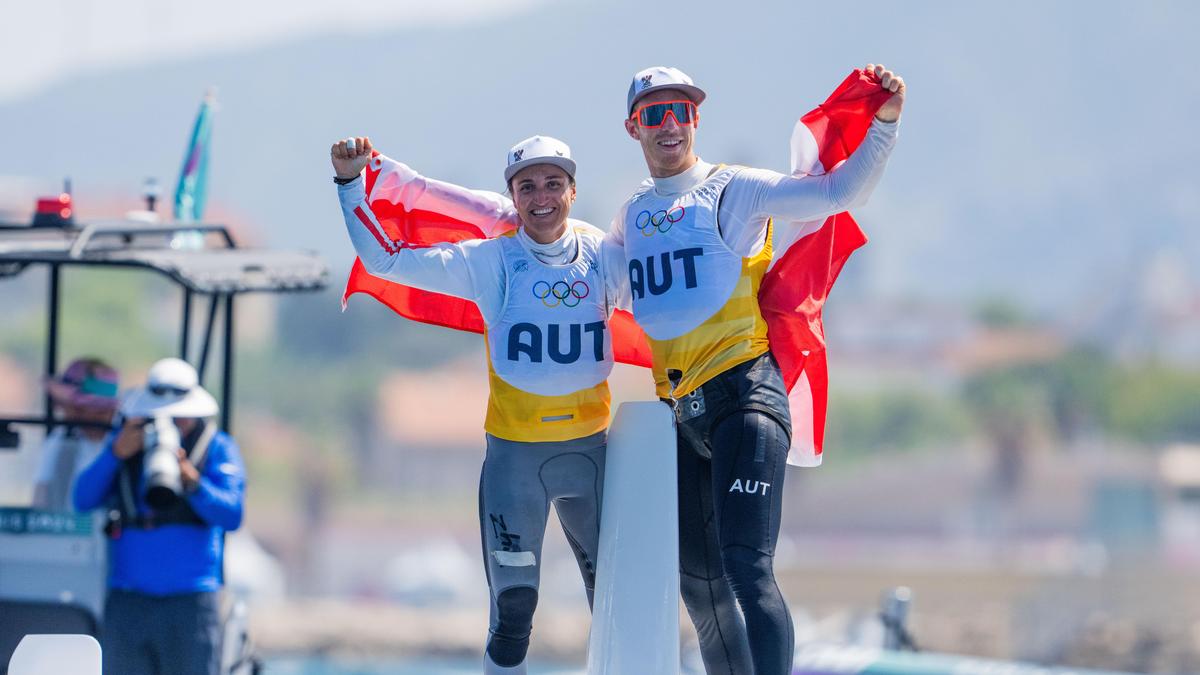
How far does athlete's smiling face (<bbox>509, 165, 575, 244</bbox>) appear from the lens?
548 centimetres

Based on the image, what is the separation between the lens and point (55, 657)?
6238mm

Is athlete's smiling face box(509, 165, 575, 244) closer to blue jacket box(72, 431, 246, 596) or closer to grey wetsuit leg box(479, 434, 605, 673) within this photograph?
grey wetsuit leg box(479, 434, 605, 673)

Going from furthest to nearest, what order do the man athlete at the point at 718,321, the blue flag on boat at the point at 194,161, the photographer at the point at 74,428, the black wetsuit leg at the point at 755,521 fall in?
1. the blue flag on boat at the point at 194,161
2. the photographer at the point at 74,428
3. the man athlete at the point at 718,321
4. the black wetsuit leg at the point at 755,521

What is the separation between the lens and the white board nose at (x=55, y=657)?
6.19m

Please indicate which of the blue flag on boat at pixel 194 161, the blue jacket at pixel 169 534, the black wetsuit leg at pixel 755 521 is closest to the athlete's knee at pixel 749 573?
the black wetsuit leg at pixel 755 521

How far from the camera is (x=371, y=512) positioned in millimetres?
80312

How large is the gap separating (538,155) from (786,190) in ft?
2.66

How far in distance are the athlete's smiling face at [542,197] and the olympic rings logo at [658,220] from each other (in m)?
0.27

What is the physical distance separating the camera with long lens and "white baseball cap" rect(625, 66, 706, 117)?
1.93 m

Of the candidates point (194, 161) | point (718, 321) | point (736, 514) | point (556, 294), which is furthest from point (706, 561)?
point (194, 161)

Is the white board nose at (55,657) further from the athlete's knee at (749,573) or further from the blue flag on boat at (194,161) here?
the blue flag on boat at (194,161)

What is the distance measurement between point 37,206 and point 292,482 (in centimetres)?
7761

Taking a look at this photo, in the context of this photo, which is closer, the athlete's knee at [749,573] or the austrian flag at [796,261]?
the athlete's knee at [749,573]

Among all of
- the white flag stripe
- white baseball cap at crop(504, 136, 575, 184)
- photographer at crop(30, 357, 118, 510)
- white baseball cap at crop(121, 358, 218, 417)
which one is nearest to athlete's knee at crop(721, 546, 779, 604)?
the white flag stripe
